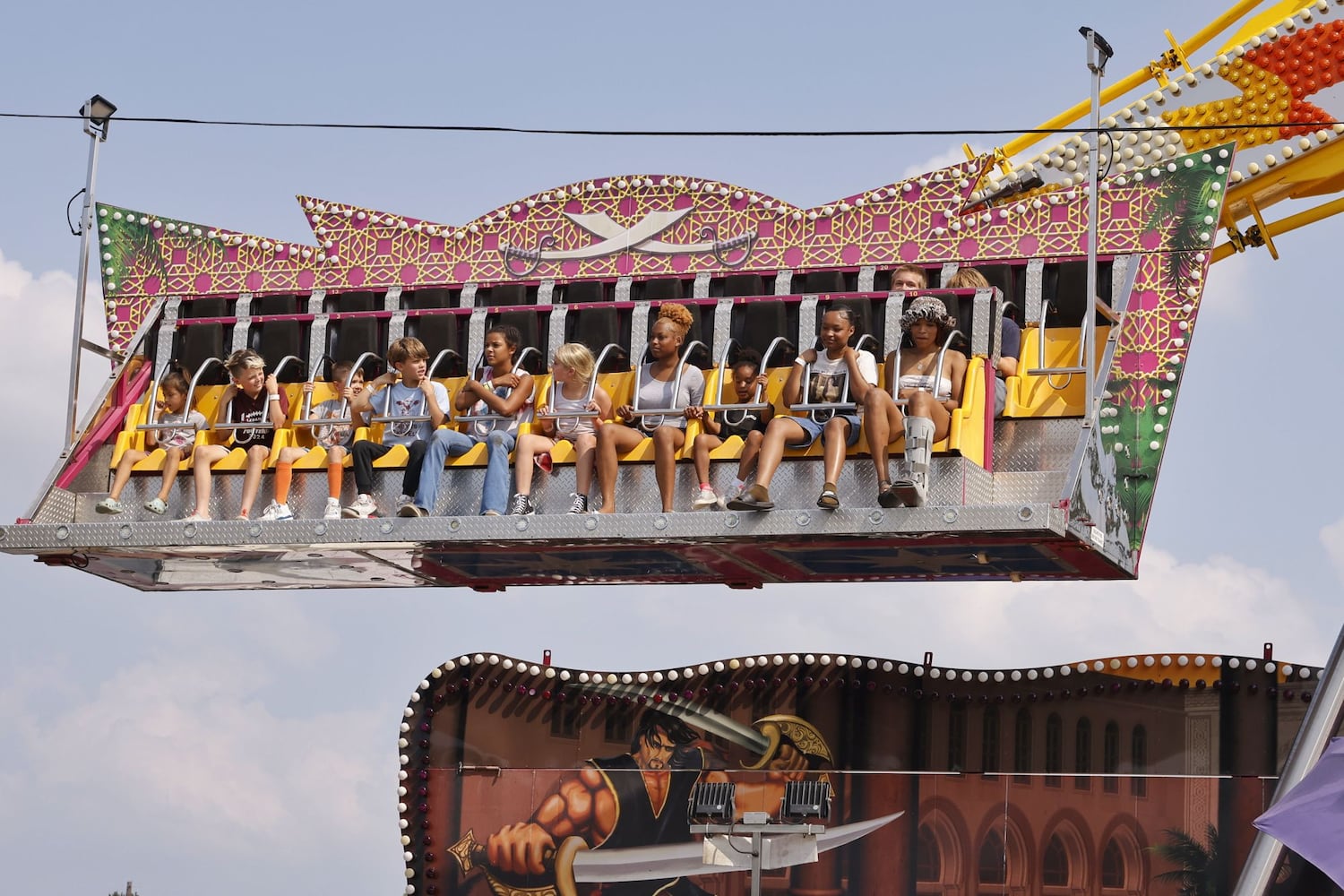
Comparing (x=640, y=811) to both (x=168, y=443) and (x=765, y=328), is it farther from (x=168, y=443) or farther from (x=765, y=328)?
(x=168, y=443)

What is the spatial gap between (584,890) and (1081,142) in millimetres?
6355

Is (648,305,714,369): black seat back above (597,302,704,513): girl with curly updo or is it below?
above

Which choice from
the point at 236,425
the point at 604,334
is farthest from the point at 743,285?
the point at 236,425

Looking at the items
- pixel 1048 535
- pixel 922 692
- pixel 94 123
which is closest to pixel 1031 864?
pixel 922 692

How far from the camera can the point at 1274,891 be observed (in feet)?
43.5

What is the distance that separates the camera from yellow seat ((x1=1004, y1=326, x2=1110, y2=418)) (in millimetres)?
13648

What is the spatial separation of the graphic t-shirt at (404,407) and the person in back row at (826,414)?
2.35 m

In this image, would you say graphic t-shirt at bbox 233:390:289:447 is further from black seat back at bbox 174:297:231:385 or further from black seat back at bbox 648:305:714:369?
black seat back at bbox 648:305:714:369

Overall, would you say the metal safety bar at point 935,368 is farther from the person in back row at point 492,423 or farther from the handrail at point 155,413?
the handrail at point 155,413

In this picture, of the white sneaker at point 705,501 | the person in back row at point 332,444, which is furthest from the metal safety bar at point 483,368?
the white sneaker at point 705,501

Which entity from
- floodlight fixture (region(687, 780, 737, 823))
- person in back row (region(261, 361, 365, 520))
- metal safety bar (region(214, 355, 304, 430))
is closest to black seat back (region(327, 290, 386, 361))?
person in back row (region(261, 361, 365, 520))

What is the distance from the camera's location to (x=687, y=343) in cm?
1452

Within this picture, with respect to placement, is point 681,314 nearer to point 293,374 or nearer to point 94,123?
point 293,374

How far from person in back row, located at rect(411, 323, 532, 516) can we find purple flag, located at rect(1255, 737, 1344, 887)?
4.92 meters
